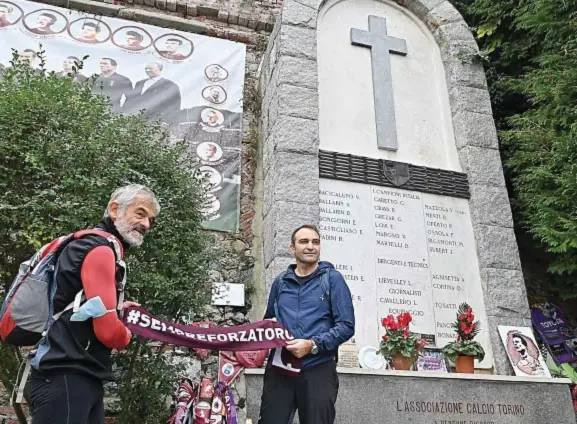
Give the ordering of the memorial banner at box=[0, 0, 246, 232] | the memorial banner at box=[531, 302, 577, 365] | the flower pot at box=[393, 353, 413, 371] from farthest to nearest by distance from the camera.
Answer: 1. the memorial banner at box=[0, 0, 246, 232]
2. the memorial banner at box=[531, 302, 577, 365]
3. the flower pot at box=[393, 353, 413, 371]

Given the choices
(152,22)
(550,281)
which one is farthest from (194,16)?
(550,281)

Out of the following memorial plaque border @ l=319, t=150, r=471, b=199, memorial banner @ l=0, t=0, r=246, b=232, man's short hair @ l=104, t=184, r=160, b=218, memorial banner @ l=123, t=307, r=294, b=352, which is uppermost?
memorial banner @ l=0, t=0, r=246, b=232

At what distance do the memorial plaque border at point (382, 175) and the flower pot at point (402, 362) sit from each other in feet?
6.70

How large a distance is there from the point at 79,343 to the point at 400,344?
311 cm

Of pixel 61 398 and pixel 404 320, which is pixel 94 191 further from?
pixel 404 320

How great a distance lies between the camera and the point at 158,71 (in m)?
6.69

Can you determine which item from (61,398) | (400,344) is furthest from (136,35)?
(61,398)

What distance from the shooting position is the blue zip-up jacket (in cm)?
260

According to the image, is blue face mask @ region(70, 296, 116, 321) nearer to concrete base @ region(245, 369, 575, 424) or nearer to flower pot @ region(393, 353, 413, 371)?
concrete base @ region(245, 369, 575, 424)

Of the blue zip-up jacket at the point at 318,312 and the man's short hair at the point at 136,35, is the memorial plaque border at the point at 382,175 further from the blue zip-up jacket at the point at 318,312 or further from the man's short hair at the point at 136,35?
the blue zip-up jacket at the point at 318,312

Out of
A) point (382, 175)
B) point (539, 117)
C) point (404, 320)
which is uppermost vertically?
point (539, 117)

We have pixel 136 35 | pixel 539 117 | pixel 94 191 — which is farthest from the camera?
pixel 136 35

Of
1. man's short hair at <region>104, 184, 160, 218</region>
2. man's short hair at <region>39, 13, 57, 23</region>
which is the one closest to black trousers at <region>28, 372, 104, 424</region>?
man's short hair at <region>104, 184, 160, 218</region>

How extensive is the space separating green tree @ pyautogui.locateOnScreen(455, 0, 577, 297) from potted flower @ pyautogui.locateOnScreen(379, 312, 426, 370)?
80.0 inches
